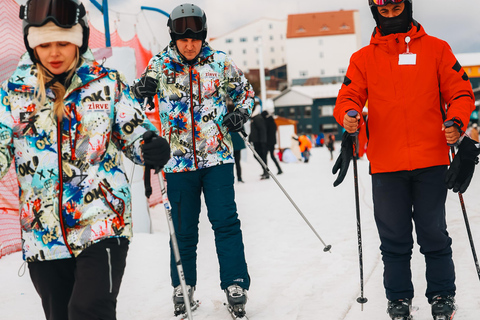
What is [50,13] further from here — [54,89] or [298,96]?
[298,96]

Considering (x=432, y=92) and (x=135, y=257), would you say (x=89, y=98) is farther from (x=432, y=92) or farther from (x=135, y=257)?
(x=135, y=257)

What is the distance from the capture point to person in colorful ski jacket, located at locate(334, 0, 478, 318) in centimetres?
345

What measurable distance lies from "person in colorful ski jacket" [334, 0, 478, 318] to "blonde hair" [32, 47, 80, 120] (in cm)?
164

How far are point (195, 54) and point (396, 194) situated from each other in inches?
62.2

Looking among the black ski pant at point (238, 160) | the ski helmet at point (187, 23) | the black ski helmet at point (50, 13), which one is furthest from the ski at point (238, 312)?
the black ski pant at point (238, 160)

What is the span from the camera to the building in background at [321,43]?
96250 millimetres

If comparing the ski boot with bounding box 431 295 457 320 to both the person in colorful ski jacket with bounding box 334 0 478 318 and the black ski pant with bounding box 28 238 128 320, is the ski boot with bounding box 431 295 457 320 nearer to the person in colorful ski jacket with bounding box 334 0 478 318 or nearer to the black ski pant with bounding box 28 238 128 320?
the person in colorful ski jacket with bounding box 334 0 478 318

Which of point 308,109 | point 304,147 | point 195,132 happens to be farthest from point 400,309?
point 308,109

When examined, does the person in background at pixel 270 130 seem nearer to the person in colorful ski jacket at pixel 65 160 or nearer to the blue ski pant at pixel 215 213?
the blue ski pant at pixel 215 213

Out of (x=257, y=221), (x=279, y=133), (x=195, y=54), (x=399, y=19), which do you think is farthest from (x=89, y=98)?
(x=279, y=133)

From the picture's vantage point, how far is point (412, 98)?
3.46 metres

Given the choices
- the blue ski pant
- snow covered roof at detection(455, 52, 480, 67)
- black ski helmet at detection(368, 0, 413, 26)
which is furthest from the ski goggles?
snow covered roof at detection(455, 52, 480, 67)

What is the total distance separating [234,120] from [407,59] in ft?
3.89

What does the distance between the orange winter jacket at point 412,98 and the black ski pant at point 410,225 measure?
0.32 feet
